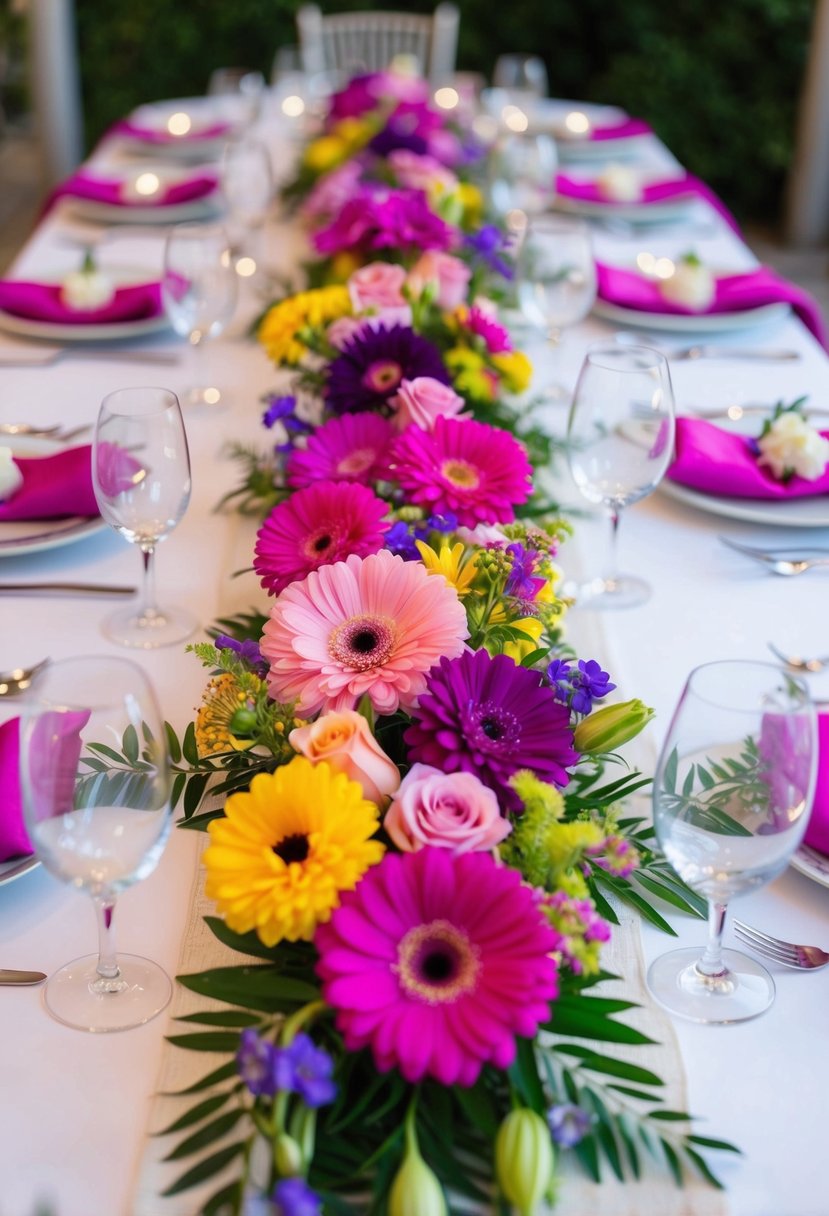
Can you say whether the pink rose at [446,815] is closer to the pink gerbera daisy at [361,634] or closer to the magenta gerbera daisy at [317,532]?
the pink gerbera daisy at [361,634]

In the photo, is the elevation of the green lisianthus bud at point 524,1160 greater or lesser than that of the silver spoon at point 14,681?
greater

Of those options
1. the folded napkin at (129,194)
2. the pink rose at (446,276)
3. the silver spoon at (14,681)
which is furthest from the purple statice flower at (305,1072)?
the folded napkin at (129,194)

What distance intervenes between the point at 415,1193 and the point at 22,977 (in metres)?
0.33

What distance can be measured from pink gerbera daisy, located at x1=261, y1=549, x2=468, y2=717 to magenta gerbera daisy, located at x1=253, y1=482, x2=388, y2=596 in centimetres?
9

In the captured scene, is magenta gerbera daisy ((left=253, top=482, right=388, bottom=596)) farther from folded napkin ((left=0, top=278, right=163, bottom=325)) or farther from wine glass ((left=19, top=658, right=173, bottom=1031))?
folded napkin ((left=0, top=278, right=163, bottom=325))

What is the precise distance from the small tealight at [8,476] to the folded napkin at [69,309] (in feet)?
2.07

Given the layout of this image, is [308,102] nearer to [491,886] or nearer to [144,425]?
[144,425]

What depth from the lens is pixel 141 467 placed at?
47.7 inches

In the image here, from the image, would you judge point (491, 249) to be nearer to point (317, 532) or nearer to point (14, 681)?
point (317, 532)

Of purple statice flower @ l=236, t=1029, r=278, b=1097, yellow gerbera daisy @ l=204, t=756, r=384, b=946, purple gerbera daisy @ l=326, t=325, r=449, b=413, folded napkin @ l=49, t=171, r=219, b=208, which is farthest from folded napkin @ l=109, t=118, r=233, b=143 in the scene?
purple statice flower @ l=236, t=1029, r=278, b=1097

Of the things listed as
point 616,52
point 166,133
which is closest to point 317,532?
point 166,133

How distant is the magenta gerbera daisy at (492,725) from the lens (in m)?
0.87

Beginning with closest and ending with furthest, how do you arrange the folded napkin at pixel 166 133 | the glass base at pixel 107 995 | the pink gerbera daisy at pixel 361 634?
the glass base at pixel 107 995, the pink gerbera daisy at pixel 361 634, the folded napkin at pixel 166 133

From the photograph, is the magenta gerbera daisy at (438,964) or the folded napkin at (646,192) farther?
the folded napkin at (646,192)
